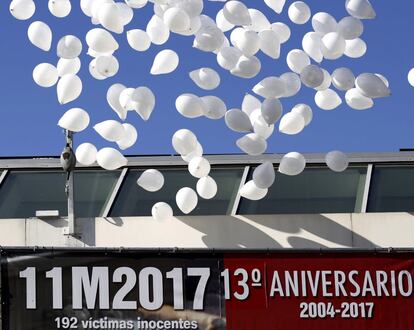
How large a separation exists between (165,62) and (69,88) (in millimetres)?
781

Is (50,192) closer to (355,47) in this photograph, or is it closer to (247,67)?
(247,67)

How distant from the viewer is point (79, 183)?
1188 centimetres

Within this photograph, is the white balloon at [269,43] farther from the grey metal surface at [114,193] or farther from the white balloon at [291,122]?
the grey metal surface at [114,193]

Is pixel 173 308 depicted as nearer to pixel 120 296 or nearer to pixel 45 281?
pixel 120 296

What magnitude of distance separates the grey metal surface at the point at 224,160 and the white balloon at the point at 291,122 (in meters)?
1.80

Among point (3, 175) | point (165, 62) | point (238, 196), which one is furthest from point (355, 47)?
point (3, 175)

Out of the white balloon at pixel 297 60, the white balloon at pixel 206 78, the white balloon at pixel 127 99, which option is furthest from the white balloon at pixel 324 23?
the white balloon at pixel 127 99

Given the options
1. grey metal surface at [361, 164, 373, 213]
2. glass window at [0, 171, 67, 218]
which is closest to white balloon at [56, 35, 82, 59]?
glass window at [0, 171, 67, 218]

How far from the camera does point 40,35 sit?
980cm

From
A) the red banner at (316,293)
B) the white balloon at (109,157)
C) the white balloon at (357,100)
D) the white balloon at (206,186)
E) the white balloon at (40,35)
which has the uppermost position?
the white balloon at (40,35)

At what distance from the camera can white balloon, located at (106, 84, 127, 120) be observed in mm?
10031

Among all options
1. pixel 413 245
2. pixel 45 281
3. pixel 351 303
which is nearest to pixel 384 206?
pixel 413 245

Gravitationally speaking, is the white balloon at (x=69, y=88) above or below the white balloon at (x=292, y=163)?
above

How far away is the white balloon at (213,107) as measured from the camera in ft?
32.1
